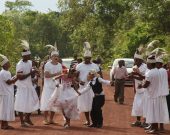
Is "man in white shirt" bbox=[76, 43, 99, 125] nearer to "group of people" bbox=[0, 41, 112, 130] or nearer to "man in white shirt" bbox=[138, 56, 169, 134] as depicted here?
"group of people" bbox=[0, 41, 112, 130]

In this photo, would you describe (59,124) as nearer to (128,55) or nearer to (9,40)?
(9,40)

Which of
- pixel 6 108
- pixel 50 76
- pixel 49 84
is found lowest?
pixel 6 108

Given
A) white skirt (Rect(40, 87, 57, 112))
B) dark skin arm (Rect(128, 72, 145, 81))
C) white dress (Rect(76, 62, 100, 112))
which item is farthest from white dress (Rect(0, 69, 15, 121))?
dark skin arm (Rect(128, 72, 145, 81))

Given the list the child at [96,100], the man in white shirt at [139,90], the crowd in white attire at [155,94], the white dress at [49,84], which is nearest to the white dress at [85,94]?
the child at [96,100]

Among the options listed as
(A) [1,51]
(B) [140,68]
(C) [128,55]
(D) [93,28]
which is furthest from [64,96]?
(D) [93,28]

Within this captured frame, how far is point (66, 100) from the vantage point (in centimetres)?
1547

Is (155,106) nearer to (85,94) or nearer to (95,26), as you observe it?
(85,94)

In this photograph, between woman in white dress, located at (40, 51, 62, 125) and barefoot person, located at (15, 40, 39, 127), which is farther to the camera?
woman in white dress, located at (40, 51, 62, 125)

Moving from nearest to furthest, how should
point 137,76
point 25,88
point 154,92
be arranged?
point 154,92 → point 137,76 → point 25,88

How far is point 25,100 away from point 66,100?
1187 millimetres

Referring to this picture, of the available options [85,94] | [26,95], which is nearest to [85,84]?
[85,94]

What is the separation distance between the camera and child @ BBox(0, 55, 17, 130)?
49.7 feet

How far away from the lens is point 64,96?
1555 cm

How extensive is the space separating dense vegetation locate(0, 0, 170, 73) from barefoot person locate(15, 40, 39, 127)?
→ 18288 millimetres
